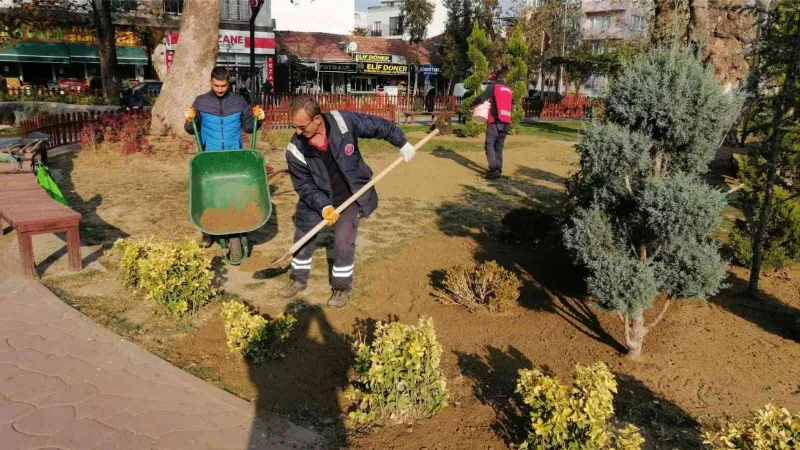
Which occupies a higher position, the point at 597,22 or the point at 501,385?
the point at 597,22

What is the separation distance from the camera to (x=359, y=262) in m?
5.95

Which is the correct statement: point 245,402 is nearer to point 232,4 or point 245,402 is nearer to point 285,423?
point 285,423

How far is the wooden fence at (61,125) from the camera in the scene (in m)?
12.0

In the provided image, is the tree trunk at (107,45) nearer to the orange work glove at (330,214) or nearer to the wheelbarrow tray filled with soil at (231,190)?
the wheelbarrow tray filled with soil at (231,190)

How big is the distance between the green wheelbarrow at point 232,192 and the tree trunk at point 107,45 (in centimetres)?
1616

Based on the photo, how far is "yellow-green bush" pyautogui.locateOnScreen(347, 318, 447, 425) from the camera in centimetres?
320

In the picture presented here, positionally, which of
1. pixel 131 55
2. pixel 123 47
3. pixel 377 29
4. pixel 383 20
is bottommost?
pixel 131 55

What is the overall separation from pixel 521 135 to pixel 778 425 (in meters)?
16.6

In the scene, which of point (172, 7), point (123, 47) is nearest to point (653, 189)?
point (172, 7)

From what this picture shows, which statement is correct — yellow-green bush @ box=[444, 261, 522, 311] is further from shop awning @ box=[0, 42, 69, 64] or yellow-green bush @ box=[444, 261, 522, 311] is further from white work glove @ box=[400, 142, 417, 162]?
shop awning @ box=[0, 42, 69, 64]

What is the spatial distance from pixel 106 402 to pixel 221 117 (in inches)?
130

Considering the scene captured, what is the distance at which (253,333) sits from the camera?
3.80 meters

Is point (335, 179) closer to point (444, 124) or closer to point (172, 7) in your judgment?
point (444, 124)

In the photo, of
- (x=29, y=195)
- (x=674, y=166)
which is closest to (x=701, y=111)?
(x=674, y=166)
